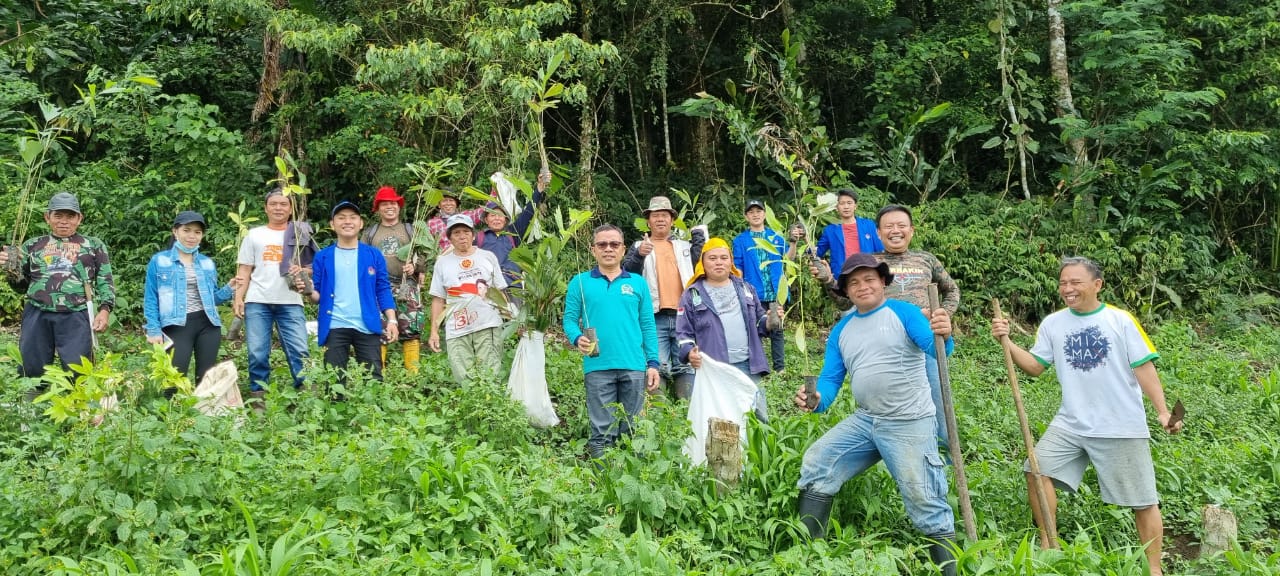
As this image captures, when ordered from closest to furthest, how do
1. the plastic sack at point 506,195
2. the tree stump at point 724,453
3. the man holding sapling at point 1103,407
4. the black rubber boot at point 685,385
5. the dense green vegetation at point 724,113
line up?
the man holding sapling at point 1103,407 < the tree stump at point 724,453 < the black rubber boot at point 685,385 < the plastic sack at point 506,195 < the dense green vegetation at point 724,113

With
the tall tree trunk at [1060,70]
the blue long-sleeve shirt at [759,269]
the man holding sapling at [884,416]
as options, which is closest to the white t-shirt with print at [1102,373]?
the man holding sapling at [884,416]

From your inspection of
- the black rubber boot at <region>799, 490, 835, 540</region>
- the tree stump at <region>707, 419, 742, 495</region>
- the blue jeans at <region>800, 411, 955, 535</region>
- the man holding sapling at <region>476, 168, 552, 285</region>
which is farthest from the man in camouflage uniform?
the blue jeans at <region>800, 411, 955, 535</region>

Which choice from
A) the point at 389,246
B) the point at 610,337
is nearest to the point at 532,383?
the point at 610,337

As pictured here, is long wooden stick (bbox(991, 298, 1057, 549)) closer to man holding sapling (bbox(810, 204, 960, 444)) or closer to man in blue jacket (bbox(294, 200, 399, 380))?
man holding sapling (bbox(810, 204, 960, 444))

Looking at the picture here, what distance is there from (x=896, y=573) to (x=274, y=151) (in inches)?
422

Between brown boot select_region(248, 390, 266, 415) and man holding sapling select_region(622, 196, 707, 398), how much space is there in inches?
107

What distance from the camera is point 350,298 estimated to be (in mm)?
6762

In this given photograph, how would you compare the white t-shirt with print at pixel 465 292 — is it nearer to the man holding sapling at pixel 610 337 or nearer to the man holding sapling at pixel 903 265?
the man holding sapling at pixel 610 337

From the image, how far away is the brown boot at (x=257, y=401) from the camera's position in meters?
6.09

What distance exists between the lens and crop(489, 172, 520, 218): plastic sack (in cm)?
753

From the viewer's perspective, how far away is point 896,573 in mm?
4250

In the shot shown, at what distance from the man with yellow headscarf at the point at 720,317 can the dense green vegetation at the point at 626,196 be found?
71 centimetres

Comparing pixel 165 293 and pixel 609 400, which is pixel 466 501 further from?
pixel 165 293

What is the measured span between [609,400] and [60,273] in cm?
380
